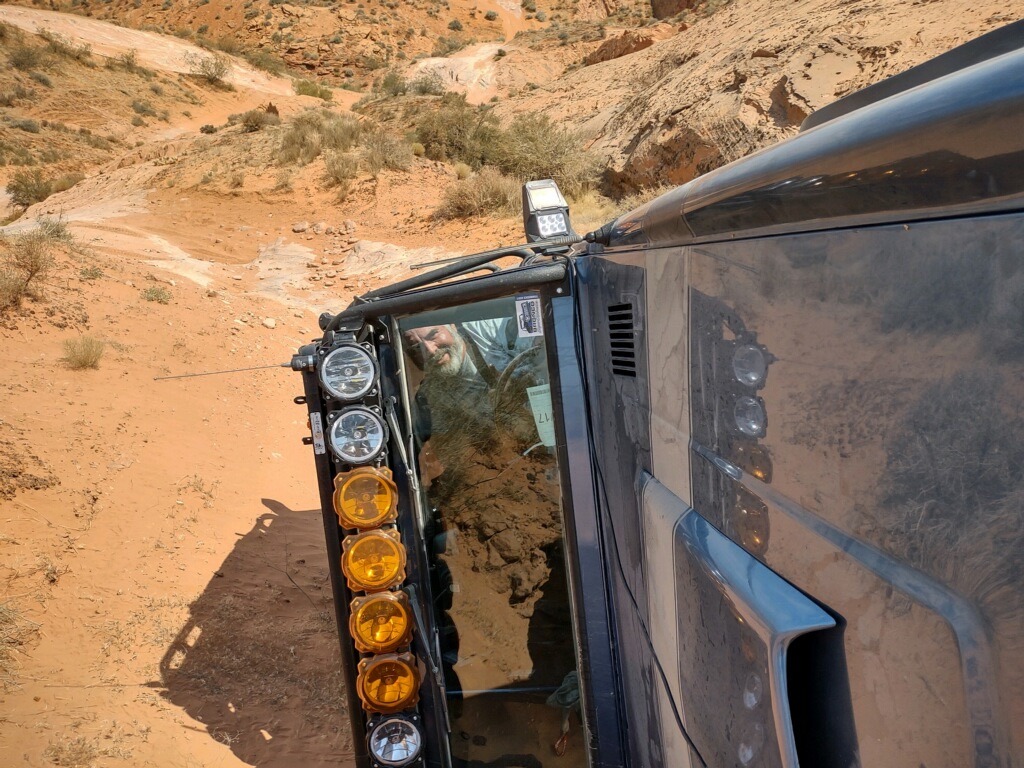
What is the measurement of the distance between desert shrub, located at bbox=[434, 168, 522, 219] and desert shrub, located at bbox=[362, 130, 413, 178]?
2776 mm

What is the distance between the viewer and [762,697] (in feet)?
3.69

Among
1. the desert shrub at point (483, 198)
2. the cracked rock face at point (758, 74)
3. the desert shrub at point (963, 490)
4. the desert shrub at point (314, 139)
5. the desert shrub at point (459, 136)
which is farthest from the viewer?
the desert shrub at point (314, 139)

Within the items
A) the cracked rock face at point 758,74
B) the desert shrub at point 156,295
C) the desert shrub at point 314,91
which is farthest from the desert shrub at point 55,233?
the desert shrub at point 314,91

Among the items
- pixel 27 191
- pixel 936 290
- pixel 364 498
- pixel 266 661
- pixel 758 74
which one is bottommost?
pixel 266 661

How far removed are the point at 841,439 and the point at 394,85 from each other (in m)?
30.5

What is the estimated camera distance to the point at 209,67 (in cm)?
3288

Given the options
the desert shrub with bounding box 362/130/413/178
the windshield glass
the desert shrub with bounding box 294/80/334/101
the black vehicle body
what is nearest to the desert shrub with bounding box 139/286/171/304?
the desert shrub with bounding box 362/130/413/178

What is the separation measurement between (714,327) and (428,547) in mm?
1603

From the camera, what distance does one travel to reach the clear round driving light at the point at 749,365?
3.93 feet

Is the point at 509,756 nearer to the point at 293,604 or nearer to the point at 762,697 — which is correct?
the point at 762,697

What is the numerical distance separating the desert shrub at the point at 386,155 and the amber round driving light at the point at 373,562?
A: 49.2 feet

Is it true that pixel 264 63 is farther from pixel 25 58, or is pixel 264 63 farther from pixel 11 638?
pixel 11 638

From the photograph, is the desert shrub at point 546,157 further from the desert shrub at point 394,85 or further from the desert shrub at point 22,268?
the desert shrub at point 394,85

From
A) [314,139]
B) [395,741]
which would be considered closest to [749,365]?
[395,741]
